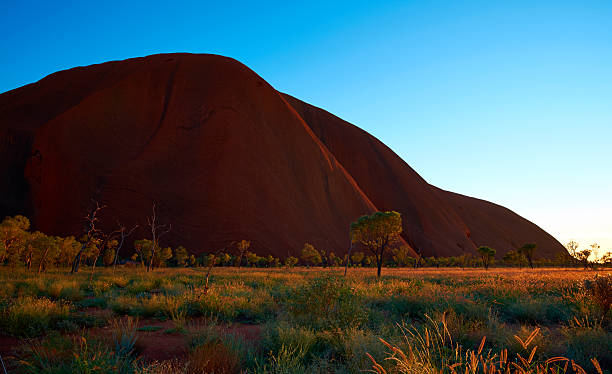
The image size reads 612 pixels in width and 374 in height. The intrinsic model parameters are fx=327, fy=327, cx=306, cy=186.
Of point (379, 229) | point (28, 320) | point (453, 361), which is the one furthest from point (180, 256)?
point (453, 361)

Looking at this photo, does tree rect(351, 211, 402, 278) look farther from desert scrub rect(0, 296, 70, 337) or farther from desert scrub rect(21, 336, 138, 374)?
desert scrub rect(21, 336, 138, 374)

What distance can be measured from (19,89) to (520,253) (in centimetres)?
13750

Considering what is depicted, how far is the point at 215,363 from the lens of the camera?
15.3 feet

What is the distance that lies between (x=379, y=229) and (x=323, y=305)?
2781 centimetres

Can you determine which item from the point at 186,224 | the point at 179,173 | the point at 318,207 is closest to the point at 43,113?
the point at 179,173

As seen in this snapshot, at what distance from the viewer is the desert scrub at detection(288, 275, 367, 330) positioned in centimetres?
708

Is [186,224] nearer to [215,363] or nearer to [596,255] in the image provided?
[215,363]

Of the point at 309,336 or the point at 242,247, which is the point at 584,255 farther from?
the point at 309,336

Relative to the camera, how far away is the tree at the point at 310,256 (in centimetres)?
5844

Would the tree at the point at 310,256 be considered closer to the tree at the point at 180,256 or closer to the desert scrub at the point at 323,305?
the tree at the point at 180,256

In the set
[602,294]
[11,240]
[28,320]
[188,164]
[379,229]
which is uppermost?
[188,164]

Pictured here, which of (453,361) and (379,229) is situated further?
(379,229)

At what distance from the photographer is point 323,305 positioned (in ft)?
25.9

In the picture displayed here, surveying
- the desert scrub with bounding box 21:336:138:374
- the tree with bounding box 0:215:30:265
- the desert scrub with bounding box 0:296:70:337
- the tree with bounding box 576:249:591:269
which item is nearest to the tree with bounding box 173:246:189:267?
the tree with bounding box 0:215:30:265
